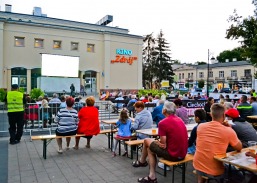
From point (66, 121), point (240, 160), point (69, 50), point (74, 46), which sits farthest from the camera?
point (74, 46)

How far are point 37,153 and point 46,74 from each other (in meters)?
25.3

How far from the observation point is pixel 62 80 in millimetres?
31547

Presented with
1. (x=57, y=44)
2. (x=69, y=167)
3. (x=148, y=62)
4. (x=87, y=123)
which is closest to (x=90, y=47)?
(x=57, y=44)

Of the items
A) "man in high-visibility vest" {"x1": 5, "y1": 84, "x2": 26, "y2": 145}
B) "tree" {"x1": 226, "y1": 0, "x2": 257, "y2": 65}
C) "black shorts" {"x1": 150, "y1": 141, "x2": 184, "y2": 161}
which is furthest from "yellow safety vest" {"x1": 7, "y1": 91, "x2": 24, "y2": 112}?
"tree" {"x1": 226, "y1": 0, "x2": 257, "y2": 65}

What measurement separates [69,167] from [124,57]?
3349cm

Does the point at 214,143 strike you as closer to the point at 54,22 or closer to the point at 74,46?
the point at 74,46

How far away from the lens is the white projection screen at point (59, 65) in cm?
3114

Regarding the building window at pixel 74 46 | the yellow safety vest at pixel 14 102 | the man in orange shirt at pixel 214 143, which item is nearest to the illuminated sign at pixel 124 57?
the building window at pixel 74 46

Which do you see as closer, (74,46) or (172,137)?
(172,137)

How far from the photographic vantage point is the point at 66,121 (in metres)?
6.98

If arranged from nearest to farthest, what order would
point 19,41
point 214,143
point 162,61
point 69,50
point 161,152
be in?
point 214,143
point 161,152
point 19,41
point 69,50
point 162,61

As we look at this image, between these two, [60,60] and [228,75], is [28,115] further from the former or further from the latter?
[228,75]

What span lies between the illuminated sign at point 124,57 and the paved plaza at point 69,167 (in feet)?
101

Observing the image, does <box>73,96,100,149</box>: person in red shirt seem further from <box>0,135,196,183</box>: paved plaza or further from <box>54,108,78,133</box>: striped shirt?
<box>0,135,196,183</box>: paved plaza
